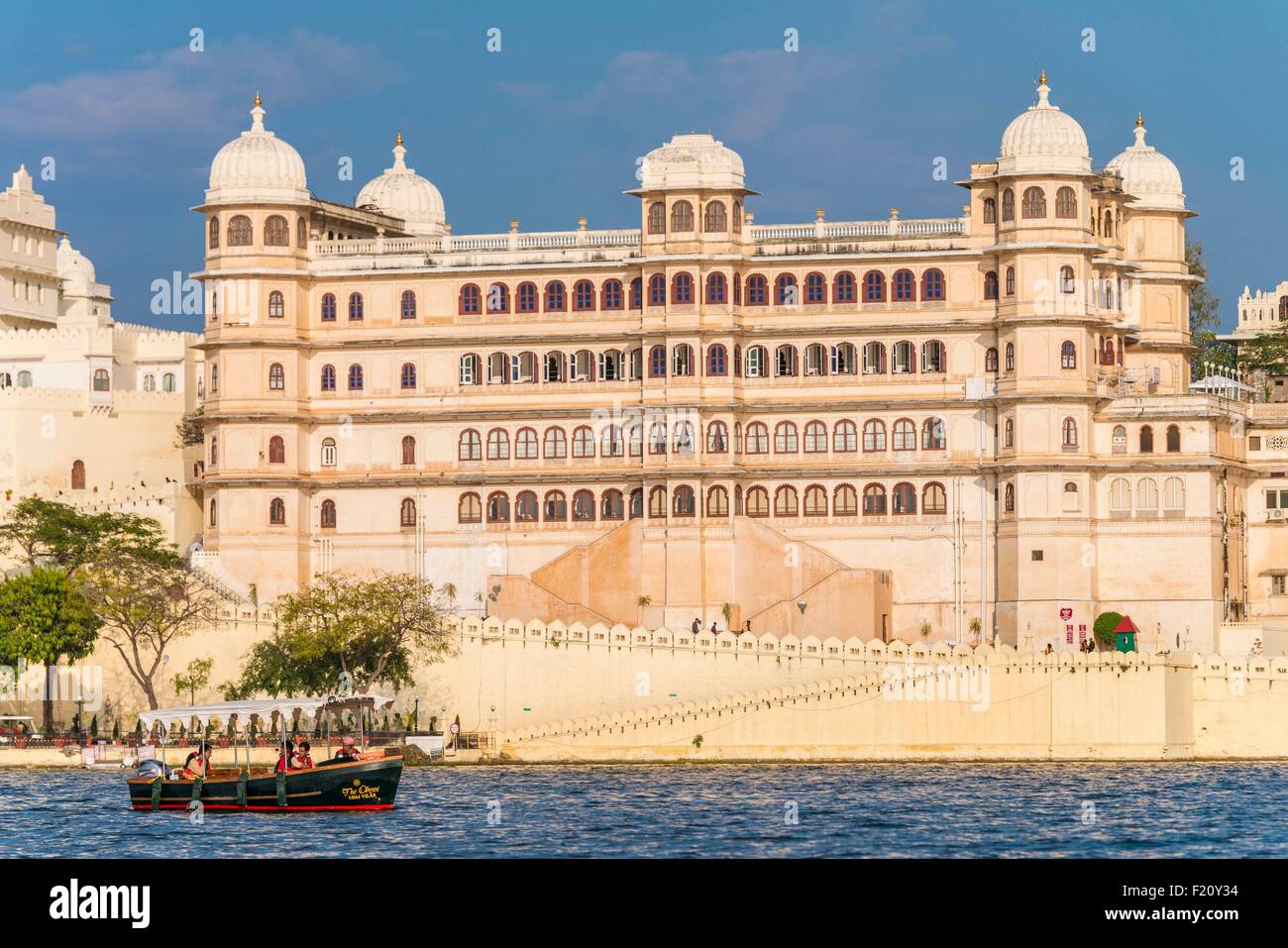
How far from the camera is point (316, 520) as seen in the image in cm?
10981

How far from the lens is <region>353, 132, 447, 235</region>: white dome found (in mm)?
121125

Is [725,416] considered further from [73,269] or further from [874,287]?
[73,269]

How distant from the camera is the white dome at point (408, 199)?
121125mm

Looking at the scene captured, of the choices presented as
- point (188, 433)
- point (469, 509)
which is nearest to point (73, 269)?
point (188, 433)

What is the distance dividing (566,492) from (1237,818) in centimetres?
4187

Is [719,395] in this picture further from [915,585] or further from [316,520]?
[316,520]

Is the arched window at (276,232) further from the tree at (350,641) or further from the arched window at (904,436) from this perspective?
the arched window at (904,436)

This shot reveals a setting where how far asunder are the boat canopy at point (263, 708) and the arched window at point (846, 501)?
71.9 feet

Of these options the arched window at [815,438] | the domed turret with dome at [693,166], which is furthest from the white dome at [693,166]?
the arched window at [815,438]

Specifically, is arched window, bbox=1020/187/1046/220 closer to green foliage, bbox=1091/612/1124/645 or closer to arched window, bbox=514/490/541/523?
green foliage, bbox=1091/612/1124/645

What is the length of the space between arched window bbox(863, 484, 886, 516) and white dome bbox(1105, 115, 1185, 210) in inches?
808

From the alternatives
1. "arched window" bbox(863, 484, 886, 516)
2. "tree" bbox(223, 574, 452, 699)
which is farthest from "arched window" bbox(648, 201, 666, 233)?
"tree" bbox(223, 574, 452, 699)

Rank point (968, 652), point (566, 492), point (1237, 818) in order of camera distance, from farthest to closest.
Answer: point (566, 492)
point (968, 652)
point (1237, 818)
